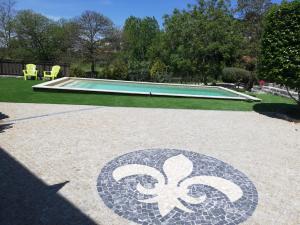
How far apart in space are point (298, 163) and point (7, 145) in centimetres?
642

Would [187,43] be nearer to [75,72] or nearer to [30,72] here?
[75,72]

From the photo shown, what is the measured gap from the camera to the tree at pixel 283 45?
8.35m

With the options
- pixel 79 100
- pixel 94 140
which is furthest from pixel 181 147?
pixel 79 100

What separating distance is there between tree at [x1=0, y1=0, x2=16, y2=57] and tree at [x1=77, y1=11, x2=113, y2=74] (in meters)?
8.01

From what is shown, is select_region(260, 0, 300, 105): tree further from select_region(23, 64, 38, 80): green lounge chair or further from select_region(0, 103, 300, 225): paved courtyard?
select_region(23, 64, 38, 80): green lounge chair

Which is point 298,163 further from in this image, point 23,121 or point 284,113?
point 23,121

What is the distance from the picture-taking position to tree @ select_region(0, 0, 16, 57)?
2692cm

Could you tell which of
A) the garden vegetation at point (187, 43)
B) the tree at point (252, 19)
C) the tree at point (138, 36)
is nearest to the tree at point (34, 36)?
the garden vegetation at point (187, 43)

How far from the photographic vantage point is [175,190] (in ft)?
12.9

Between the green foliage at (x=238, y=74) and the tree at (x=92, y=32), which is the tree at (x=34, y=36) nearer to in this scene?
the tree at (x=92, y=32)

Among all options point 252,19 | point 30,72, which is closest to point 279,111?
point 252,19

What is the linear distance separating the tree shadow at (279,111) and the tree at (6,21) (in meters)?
26.8

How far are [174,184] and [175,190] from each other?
0.62 feet

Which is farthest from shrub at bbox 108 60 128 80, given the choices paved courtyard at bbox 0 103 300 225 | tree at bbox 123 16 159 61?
paved courtyard at bbox 0 103 300 225
